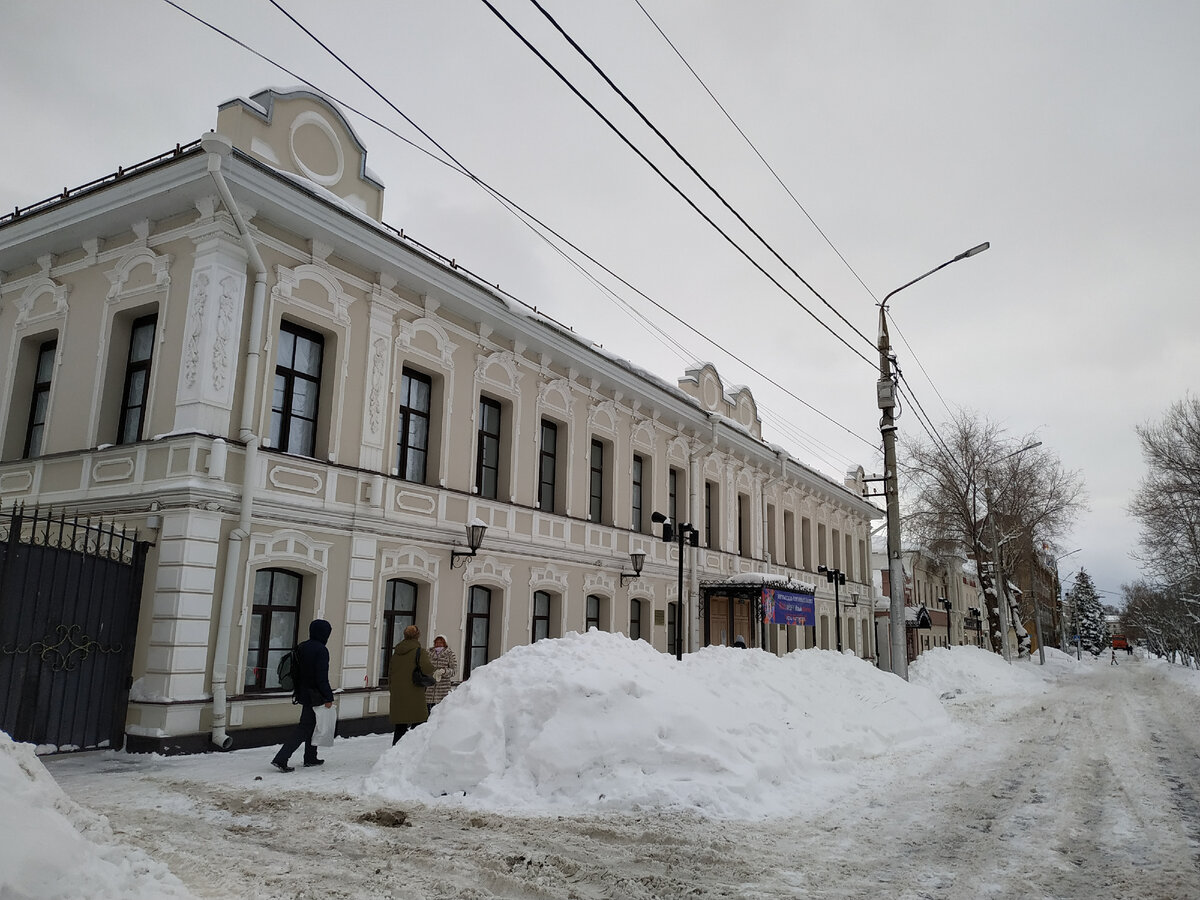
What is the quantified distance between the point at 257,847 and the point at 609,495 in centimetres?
1439

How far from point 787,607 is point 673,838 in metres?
19.0

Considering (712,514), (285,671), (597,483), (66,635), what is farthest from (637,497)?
(66,635)

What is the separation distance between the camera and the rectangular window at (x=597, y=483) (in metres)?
19.5

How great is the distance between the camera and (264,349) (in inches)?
460

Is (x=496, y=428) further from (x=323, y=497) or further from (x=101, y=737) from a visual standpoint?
(x=101, y=737)

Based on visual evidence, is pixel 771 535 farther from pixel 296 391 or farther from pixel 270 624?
pixel 270 624

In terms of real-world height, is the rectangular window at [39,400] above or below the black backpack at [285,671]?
above

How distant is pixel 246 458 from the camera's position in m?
10.9

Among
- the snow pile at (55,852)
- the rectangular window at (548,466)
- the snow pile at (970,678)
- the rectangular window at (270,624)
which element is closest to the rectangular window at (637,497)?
the rectangular window at (548,466)

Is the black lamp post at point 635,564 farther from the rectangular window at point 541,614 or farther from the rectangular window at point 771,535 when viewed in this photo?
the rectangular window at point 771,535

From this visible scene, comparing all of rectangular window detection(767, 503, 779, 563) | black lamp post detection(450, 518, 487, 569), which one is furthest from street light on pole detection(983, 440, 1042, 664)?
black lamp post detection(450, 518, 487, 569)

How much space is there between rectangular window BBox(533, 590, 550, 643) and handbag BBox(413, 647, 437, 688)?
6.85 m

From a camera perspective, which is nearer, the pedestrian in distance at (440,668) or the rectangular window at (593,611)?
the pedestrian in distance at (440,668)

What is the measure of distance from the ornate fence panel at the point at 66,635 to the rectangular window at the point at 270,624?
4.98ft
